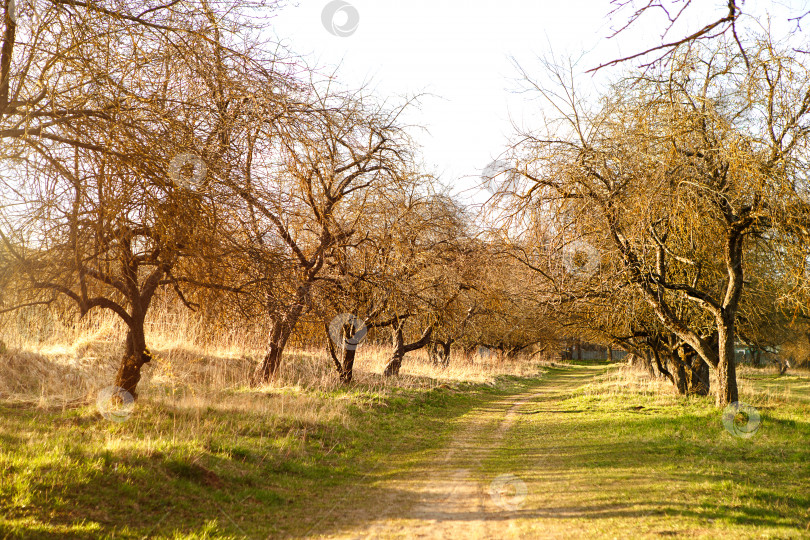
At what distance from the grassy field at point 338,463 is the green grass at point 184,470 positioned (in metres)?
0.02

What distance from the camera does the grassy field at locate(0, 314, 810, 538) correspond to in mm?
4789

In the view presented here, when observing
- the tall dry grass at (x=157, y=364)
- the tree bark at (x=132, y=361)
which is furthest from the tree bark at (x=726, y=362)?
the tree bark at (x=132, y=361)

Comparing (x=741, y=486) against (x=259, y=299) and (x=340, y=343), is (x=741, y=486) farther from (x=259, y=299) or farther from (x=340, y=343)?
(x=340, y=343)

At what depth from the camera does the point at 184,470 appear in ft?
18.9

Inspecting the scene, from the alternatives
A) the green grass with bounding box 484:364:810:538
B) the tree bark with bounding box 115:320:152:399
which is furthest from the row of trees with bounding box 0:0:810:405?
the green grass with bounding box 484:364:810:538

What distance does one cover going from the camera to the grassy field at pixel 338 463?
4789 millimetres

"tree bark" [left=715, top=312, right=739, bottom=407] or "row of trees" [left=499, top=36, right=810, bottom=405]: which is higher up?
"row of trees" [left=499, top=36, right=810, bottom=405]

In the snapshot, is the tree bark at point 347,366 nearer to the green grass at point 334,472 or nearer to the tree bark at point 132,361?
the green grass at point 334,472

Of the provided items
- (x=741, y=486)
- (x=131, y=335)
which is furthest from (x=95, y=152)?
(x=741, y=486)

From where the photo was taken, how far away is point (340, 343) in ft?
48.8

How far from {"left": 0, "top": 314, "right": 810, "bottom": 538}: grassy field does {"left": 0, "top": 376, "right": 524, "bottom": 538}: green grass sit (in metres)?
0.02

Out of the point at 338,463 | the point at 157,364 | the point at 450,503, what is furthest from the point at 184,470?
the point at 157,364

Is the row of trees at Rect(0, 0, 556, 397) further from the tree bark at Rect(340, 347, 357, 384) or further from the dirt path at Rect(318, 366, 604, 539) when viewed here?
the tree bark at Rect(340, 347, 357, 384)

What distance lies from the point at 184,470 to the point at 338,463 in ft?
7.68
